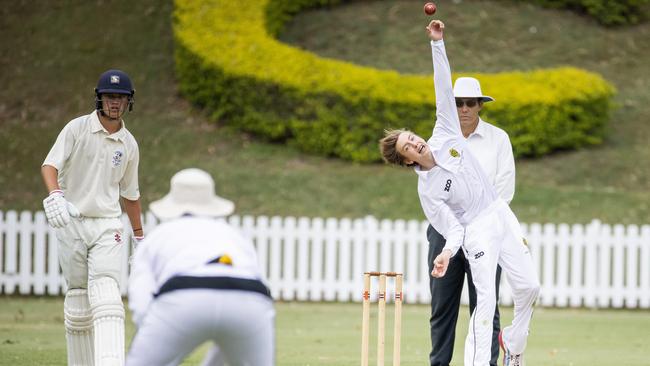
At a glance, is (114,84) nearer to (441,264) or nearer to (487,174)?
(441,264)

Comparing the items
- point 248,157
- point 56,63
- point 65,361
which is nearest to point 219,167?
point 248,157

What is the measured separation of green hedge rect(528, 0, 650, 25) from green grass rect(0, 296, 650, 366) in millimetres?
9308

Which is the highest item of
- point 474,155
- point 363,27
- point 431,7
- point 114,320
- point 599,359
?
point 363,27

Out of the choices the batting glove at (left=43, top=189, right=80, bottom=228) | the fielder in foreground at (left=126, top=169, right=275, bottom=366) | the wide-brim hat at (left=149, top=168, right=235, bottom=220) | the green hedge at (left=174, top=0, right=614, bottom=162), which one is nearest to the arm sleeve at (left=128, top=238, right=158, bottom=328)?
the fielder in foreground at (left=126, top=169, right=275, bottom=366)

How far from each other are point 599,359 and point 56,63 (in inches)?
544

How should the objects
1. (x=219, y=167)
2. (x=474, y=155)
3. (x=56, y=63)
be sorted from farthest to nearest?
(x=56, y=63), (x=219, y=167), (x=474, y=155)

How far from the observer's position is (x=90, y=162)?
716cm

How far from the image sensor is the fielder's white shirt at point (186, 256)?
4.69 metres

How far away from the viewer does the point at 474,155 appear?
7.30 metres

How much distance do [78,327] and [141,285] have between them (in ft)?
7.64

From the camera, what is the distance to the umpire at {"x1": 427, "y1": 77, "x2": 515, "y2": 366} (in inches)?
299

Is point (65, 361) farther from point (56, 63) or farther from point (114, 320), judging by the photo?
point (56, 63)

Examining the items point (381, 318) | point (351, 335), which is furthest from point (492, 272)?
point (351, 335)

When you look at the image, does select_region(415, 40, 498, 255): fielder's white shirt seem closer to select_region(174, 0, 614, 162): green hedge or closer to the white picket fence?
the white picket fence
